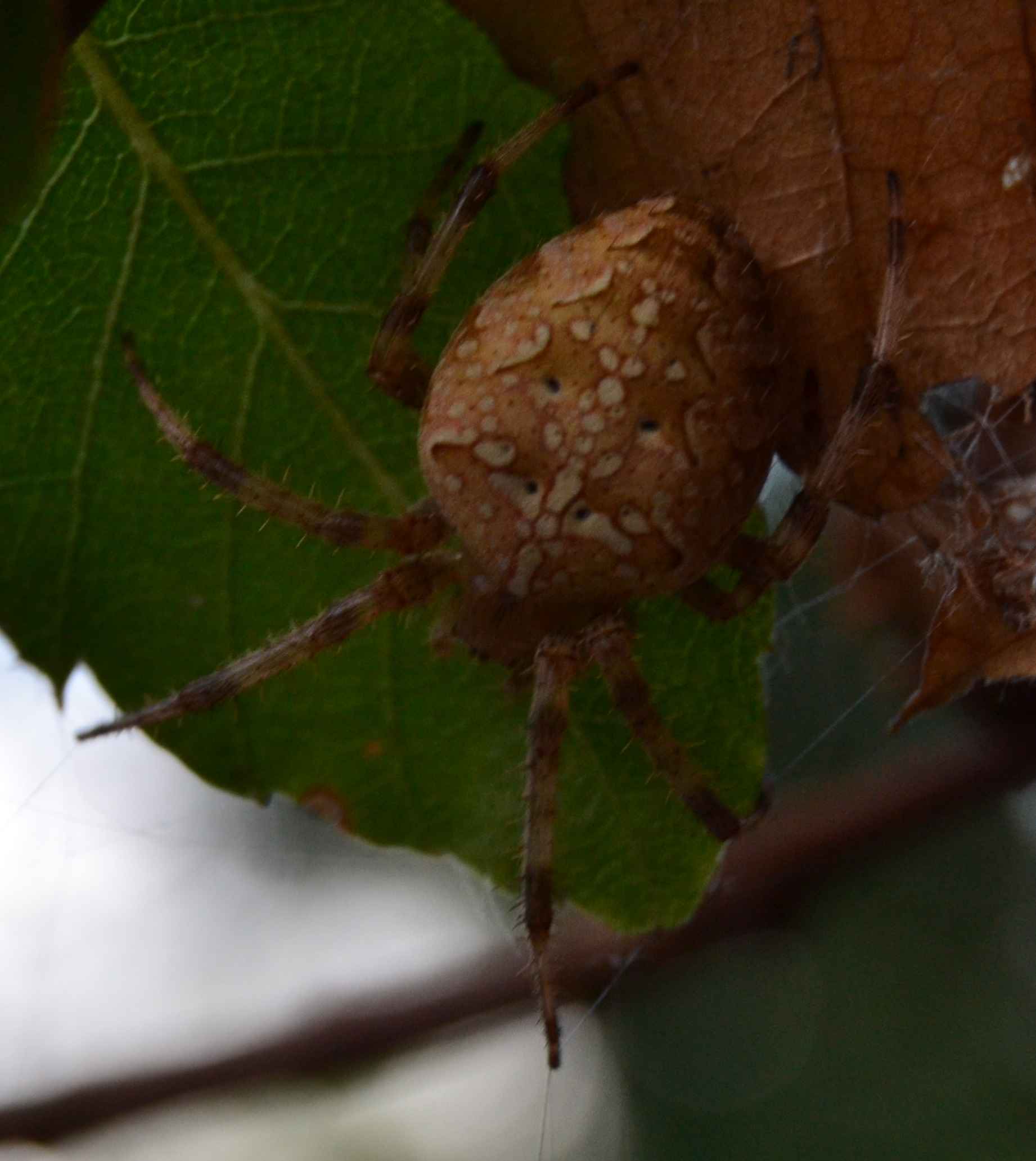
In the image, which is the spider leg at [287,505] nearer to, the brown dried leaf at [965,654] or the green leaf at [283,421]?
the green leaf at [283,421]

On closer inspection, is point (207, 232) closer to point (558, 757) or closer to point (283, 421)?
point (283, 421)

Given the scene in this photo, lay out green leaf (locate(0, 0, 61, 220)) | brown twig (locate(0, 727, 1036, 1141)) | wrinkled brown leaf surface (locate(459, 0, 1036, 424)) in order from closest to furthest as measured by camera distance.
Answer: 1. green leaf (locate(0, 0, 61, 220))
2. wrinkled brown leaf surface (locate(459, 0, 1036, 424))
3. brown twig (locate(0, 727, 1036, 1141))

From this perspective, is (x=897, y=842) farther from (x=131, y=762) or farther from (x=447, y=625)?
(x=131, y=762)

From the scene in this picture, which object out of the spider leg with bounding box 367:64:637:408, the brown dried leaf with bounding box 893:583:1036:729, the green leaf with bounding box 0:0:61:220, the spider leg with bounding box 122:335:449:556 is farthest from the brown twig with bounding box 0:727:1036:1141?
the green leaf with bounding box 0:0:61:220

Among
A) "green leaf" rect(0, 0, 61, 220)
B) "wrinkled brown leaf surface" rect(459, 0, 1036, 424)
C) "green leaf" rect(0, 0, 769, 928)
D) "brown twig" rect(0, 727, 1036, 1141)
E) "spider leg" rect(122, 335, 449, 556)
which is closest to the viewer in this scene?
"green leaf" rect(0, 0, 61, 220)

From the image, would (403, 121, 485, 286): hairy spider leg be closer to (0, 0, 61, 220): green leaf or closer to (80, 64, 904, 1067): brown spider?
(80, 64, 904, 1067): brown spider

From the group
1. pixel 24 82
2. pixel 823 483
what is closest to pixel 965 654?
pixel 823 483
